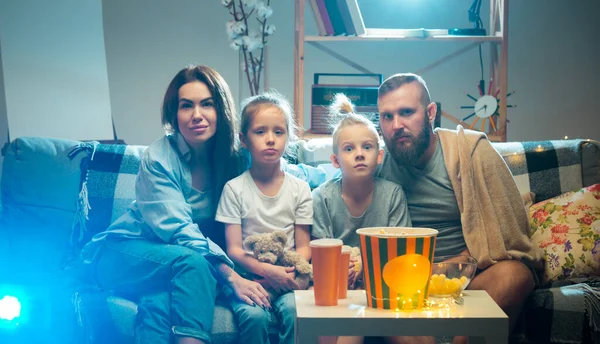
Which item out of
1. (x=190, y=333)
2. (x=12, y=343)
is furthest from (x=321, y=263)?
(x=12, y=343)

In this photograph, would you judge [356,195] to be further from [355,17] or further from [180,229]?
[355,17]

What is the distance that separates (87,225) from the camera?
2.14m

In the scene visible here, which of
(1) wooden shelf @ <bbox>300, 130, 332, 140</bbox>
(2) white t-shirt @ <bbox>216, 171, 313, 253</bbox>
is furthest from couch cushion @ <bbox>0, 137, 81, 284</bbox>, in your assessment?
(1) wooden shelf @ <bbox>300, 130, 332, 140</bbox>

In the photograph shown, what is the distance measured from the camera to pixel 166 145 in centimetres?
198

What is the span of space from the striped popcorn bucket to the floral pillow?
943 mm

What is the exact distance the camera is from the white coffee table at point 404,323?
112 cm

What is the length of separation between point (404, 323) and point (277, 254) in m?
0.70

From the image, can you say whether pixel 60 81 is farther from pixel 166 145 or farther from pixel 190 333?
pixel 190 333

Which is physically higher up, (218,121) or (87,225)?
(218,121)

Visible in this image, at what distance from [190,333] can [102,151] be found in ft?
2.92

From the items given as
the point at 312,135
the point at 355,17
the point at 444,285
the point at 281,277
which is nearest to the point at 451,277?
the point at 444,285

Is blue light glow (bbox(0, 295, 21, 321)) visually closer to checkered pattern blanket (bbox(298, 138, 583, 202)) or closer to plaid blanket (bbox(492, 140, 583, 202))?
checkered pattern blanket (bbox(298, 138, 583, 202))

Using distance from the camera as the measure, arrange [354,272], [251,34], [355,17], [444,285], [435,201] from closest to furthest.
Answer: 1. [444,285]
2. [354,272]
3. [435,201]
4. [355,17]
5. [251,34]

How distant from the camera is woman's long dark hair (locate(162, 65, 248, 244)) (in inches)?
78.7
